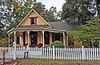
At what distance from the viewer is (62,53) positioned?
16.4 m

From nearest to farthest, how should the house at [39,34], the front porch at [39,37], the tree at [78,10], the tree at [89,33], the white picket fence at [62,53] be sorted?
1. the white picket fence at [62,53]
2. the tree at [89,33]
3. the house at [39,34]
4. the front porch at [39,37]
5. the tree at [78,10]

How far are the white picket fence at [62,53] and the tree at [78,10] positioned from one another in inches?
477

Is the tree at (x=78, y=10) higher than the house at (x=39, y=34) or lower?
higher

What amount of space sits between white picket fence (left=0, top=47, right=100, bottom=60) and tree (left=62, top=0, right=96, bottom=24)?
1212cm

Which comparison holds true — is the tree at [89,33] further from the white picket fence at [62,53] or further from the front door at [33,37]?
the front door at [33,37]

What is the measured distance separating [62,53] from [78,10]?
12.7 meters

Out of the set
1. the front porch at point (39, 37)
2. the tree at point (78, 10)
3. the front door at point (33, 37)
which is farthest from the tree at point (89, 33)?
the front door at point (33, 37)

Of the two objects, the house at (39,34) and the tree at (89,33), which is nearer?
the tree at (89,33)

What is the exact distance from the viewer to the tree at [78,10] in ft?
90.2

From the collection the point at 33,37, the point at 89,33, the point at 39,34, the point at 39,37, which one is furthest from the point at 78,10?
the point at 89,33

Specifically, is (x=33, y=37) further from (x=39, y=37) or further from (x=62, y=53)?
(x=62, y=53)

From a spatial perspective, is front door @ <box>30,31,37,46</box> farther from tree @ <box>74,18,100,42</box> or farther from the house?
tree @ <box>74,18,100,42</box>

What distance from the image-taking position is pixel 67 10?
2859cm

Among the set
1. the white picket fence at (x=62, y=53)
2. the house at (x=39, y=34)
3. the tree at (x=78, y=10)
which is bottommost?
the white picket fence at (x=62, y=53)
